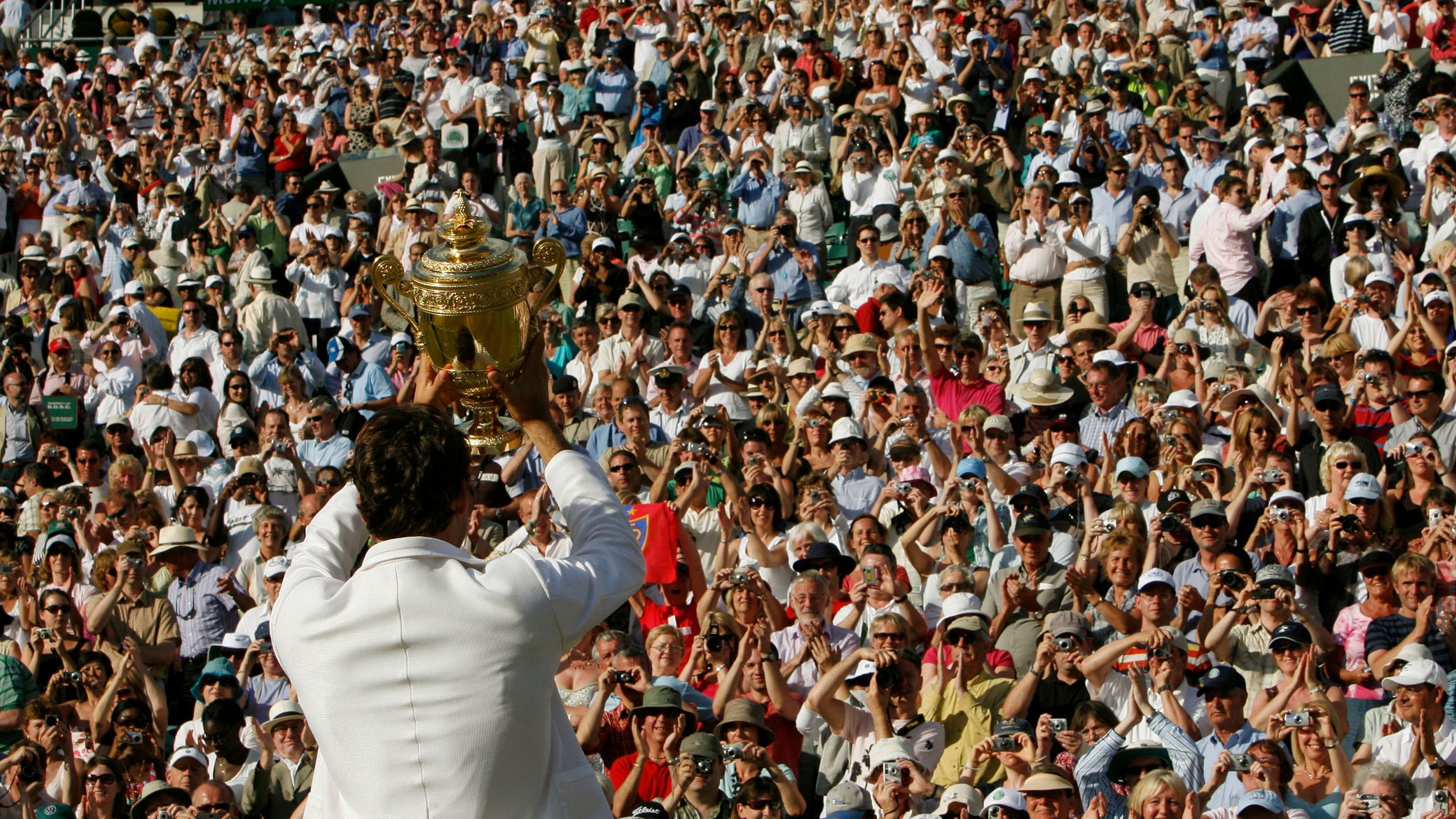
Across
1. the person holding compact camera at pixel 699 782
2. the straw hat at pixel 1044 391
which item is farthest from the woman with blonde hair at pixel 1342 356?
the person holding compact camera at pixel 699 782

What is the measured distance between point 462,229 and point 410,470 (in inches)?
74.8

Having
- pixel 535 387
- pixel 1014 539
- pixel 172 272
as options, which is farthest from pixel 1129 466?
pixel 172 272

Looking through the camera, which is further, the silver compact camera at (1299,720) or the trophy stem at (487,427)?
the silver compact camera at (1299,720)

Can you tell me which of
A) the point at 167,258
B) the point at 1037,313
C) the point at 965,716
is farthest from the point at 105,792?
the point at 167,258

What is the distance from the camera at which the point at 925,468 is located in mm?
10938

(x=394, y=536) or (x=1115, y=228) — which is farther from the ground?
(x=394, y=536)

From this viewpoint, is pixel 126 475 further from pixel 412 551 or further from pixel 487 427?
pixel 412 551

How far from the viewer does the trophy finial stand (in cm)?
545

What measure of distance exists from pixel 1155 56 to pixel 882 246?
3222 millimetres

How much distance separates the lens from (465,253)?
213 inches

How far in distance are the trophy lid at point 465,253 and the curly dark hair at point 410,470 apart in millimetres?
1609

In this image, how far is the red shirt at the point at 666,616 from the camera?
10.0 metres

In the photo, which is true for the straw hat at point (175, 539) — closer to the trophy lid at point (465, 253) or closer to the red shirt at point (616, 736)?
the red shirt at point (616, 736)

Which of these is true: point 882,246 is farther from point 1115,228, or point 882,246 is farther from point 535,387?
point 535,387
